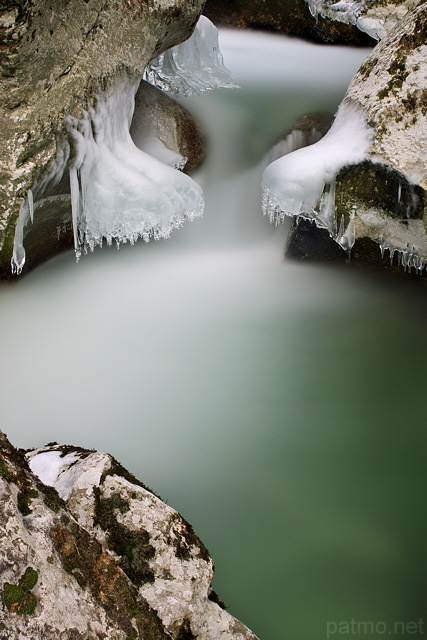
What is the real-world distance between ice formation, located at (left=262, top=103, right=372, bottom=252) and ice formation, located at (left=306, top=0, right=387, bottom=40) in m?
2.47

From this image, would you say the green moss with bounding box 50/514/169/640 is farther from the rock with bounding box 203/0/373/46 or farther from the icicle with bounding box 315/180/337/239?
the rock with bounding box 203/0/373/46

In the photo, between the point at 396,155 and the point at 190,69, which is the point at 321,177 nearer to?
the point at 396,155

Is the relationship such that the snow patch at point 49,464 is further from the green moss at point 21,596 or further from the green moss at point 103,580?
the green moss at point 21,596

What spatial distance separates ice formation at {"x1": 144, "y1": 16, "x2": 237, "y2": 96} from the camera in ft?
19.9

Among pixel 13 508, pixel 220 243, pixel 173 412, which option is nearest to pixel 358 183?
pixel 220 243

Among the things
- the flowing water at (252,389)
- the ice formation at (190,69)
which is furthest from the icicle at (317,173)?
the ice formation at (190,69)

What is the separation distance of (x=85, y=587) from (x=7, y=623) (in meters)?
0.28

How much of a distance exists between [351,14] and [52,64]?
4.21m

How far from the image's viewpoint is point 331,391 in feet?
15.2

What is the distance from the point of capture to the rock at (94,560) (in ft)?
6.04

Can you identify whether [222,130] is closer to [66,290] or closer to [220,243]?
[220,243]

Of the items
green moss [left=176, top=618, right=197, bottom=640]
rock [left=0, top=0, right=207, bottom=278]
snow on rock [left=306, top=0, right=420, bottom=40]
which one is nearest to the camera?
green moss [left=176, top=618, right=197, bottom=640]

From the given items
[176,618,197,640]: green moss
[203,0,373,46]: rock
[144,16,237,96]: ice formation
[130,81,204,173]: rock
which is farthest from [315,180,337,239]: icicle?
[203,0,373,46]: rock

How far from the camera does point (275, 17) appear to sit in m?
7.61
